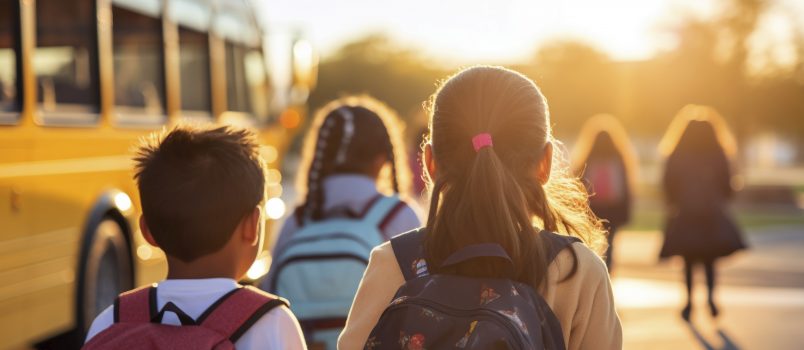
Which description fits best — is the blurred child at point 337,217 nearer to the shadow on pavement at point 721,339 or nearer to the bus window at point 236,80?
the shadow on pavement at point 721,339

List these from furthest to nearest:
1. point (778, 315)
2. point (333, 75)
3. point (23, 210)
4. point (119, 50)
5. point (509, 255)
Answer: point (333, 75)
point (778, 315)
point (119, 50)
point (23, 210)
point (509, 255)

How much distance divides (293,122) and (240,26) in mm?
1422

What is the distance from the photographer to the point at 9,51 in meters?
7.34

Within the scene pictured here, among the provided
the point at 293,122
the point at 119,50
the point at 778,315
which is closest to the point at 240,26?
the point at 293,122

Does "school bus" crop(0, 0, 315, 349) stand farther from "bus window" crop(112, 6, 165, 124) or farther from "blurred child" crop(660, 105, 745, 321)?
"blurred child" crop(660, 105, 745, 321)

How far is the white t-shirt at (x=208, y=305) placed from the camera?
9.17 feet

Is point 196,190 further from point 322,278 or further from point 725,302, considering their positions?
point 725,302

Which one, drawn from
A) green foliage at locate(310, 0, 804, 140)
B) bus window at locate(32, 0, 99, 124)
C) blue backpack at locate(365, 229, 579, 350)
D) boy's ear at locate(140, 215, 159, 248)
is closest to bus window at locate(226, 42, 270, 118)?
bus window at locate(32, 0, 99, 124)

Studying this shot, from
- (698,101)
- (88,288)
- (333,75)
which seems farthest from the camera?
(333,75)

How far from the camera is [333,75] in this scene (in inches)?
3132

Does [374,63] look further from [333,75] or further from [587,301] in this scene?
[587,301]

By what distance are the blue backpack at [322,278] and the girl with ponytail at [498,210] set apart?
1.22m

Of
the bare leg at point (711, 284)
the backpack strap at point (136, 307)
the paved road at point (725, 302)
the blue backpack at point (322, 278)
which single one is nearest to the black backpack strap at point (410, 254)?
the backpack strap at point (136, 307)

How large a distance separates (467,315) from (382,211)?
1.81 m
